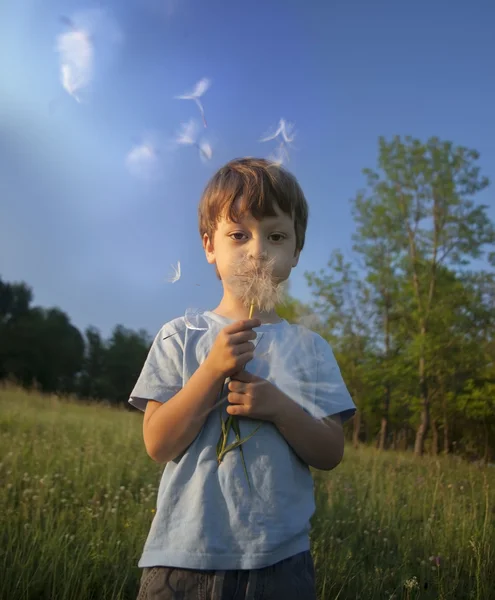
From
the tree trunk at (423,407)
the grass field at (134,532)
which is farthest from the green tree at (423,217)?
the grass field at (134,532)

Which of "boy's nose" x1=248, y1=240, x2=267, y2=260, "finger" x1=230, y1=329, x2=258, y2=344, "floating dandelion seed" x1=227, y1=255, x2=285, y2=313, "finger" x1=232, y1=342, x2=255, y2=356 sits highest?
"boy's nose" x1=248, y1=240, x2=267, y2=260

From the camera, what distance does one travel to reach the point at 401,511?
3748 mm

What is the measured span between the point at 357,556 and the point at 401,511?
95 centimetres

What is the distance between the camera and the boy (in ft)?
4.39

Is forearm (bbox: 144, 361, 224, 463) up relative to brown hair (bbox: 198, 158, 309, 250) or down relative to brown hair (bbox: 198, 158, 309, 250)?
down

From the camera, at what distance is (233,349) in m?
1.34

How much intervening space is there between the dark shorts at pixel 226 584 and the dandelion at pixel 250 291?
A: 229mm

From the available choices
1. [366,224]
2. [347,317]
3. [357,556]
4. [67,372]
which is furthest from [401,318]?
[67,372]

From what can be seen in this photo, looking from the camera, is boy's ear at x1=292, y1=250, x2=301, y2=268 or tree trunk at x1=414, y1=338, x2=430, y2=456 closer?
boy's ear at x1=292, y1=250, x2=301, y2=268

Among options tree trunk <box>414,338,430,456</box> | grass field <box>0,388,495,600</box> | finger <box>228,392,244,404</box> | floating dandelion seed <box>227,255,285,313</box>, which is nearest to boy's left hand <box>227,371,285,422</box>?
finger <box>228,392,244,404</box>

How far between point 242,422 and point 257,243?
1.65ft

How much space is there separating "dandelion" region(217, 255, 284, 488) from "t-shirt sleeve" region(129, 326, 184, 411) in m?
0.17

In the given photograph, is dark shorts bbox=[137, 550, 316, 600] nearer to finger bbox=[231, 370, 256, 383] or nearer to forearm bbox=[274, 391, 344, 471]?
forearm bbox=[274, 391, 344, 471]

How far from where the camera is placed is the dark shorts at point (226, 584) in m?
1.32
